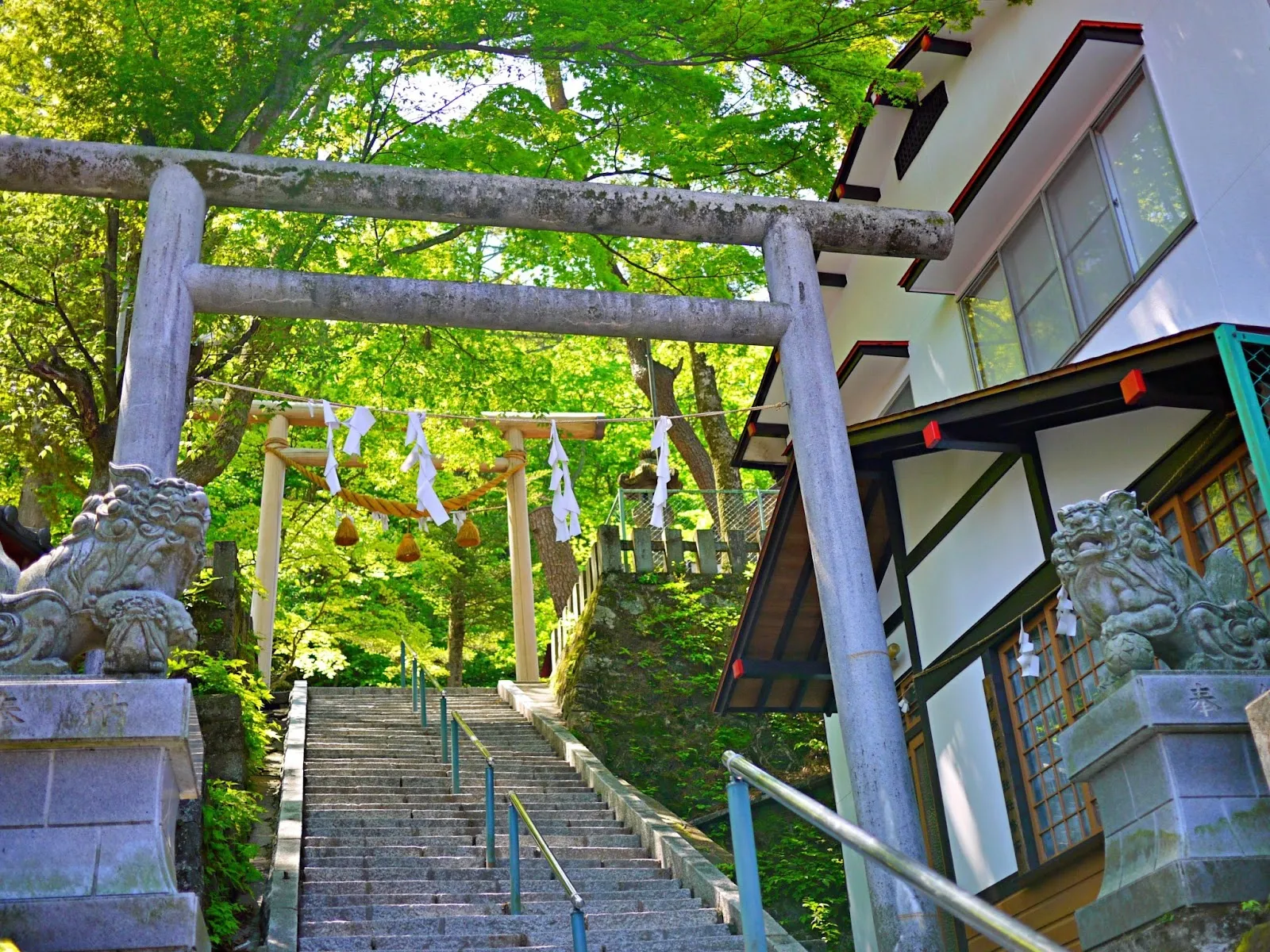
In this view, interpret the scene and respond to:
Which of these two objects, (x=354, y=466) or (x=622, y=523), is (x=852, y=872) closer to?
(x=622, y=523)

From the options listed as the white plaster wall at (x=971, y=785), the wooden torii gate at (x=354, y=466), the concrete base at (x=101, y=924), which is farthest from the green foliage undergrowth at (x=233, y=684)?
the white plaster wall at (x=971, y=785)

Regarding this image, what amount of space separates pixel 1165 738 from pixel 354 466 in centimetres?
1655

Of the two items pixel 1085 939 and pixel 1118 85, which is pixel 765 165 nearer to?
pixel 1118 85

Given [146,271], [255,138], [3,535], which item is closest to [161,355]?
[146,271]

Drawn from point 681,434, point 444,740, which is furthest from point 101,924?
point 681,434

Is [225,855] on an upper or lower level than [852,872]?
upper

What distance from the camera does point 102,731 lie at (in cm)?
476

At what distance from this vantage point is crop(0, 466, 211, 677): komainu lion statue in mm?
5035

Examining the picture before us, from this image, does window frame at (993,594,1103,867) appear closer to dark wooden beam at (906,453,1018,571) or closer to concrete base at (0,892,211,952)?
dark wooden beam at (906,453,1018,571)

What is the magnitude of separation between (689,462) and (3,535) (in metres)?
14.4

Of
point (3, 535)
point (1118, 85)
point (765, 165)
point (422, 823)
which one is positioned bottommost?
point (422, 823)

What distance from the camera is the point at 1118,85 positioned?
809 centimetres

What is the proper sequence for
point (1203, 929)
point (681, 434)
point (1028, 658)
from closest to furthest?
1. point (1203, 929)
2. point (1028, 658)
3. point (681, 434)

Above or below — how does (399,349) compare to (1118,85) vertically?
above
